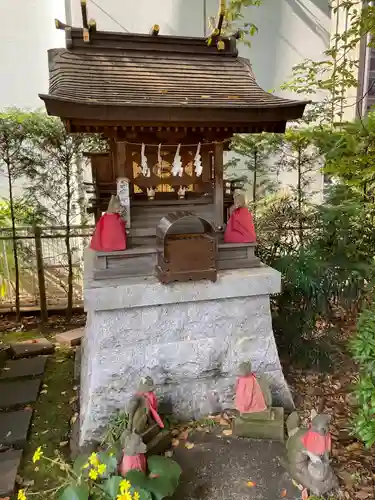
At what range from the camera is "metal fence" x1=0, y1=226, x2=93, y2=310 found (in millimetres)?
7219

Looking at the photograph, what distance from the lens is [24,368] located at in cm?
571

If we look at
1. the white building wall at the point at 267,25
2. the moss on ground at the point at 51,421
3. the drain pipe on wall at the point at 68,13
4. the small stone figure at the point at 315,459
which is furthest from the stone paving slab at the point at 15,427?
the drain pipe on wall at the point at 68,13

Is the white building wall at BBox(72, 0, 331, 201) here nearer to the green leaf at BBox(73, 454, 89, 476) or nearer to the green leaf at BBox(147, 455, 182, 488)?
the green leaf at BBox(147, 455, 182, 488)

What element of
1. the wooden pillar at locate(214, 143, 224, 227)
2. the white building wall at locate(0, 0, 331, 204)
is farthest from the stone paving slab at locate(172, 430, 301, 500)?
the white building wall at locate(0, 0, 331, 204)

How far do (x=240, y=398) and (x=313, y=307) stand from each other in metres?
1.76

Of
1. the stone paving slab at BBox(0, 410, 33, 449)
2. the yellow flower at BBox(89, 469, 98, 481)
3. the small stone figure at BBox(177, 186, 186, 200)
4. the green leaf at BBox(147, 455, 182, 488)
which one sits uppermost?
the small stone figure at BBox(177, 186, 186, 200)

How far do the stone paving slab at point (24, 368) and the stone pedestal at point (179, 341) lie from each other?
5.38 feet

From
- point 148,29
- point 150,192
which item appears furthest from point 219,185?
point 148,29

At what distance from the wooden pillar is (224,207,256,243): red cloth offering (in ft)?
0.49

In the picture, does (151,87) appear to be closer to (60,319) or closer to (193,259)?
(193,259)

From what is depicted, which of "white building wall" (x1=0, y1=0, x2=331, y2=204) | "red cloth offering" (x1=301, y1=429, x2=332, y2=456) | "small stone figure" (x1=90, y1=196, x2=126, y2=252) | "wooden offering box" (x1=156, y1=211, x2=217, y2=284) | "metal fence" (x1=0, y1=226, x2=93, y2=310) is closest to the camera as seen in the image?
"red cloth offering" (x1=301, y1=429, x2=332, y2=456)

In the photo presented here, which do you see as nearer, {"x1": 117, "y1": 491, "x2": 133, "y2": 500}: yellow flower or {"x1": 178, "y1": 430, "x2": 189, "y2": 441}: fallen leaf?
{"x1": 117, "y1": 491, "x2": 133, "y2": 500}: yellow flower

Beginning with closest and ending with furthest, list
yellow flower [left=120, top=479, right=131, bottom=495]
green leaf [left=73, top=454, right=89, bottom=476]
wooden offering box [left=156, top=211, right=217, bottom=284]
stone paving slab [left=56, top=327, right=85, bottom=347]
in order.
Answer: yellow flower [left=120, top=479, right=131, bottom=495] < green leaf [left=73, top=454, right=89, bottom=476] < wooden offering box [left=156, top=211, right=217, bottom=284] < stone paving slab [left=56, top=327, right=85, bottom=347]

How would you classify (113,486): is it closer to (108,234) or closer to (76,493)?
(76,493)
